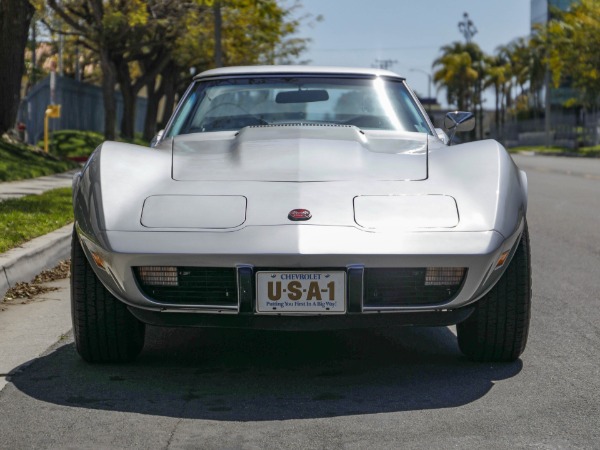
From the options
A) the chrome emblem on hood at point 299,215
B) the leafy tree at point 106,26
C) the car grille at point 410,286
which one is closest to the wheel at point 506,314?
the car grille at point 410,286

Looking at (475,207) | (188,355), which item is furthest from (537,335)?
(188,355)

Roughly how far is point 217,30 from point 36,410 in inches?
1086

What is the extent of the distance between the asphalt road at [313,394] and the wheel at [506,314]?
0.29ft

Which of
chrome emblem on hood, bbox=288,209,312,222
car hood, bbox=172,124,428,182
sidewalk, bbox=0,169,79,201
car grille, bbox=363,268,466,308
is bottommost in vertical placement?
sidewalk, bbox=0,169,79,201

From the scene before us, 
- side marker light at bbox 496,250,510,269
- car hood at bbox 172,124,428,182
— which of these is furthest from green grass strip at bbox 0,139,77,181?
side marker light at bbox 496,250,510,269

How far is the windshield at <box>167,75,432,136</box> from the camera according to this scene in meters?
6.31

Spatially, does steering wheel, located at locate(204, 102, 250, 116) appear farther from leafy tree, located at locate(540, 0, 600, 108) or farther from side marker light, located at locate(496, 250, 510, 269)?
leafy tree, located at locate(540, 0, 600, 108)

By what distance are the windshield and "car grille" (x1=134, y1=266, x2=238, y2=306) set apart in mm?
1636

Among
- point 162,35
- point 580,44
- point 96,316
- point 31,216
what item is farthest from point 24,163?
point 580,44

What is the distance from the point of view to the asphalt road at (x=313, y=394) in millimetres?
4023

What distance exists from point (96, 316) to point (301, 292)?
102cm

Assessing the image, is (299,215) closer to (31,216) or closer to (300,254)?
(300,254)

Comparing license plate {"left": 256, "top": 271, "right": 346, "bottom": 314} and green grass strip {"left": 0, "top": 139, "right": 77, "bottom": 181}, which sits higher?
license plate {"left": 256, "top": 271, "right": 346, "bottom": 314}

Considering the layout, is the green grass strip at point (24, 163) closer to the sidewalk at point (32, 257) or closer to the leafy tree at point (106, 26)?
the leafy tree at point (106, 26)
